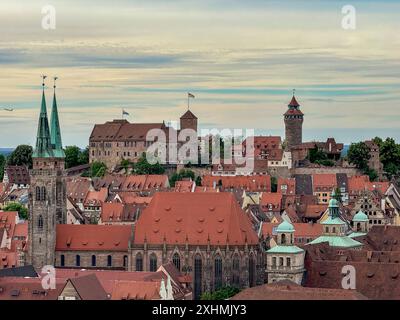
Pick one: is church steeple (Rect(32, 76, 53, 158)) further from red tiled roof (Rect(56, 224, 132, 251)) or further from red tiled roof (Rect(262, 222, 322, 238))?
red tiled roof (Rect(262, 222, 322, 238))

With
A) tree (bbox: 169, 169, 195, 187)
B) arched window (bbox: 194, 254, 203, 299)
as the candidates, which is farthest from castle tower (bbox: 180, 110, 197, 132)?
arched window (bbox: 194, 254, 203, 299)

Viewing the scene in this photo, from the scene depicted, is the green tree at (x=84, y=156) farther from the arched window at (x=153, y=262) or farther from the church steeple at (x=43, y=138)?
the arched window at (x=153, y=262)

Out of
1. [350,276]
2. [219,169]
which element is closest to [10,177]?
[219,169]

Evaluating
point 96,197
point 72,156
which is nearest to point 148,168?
point 96,197

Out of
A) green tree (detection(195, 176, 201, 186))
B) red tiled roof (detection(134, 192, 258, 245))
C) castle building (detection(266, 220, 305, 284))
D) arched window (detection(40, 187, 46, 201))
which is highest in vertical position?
green tree (detection(195, 176, 201, 186))

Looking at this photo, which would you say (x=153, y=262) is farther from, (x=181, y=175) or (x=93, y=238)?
(x=181, y=175)

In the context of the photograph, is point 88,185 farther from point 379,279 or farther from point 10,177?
point 379,279
